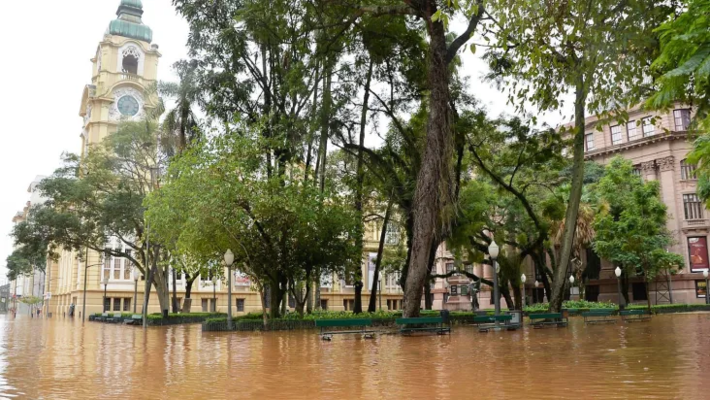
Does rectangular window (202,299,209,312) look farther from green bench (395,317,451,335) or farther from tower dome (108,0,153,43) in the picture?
green bench (395,317,451,335)

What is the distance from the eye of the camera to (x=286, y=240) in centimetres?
2553

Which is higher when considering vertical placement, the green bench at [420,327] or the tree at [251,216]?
the tree at [251,216]

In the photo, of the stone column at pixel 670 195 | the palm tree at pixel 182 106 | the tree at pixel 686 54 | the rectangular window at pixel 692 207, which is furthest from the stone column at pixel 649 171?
the tree at pixel 686 54

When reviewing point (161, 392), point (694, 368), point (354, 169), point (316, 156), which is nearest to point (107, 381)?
point (161, 392)

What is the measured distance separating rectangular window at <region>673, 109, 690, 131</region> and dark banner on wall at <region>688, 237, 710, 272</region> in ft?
29.8

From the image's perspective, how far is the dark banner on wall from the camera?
4919 cm

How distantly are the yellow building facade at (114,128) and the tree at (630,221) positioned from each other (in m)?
19.9

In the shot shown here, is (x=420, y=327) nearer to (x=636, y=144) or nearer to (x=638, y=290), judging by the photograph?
(x=638, y=290)

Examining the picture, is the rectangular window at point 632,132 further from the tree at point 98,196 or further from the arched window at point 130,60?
the arched window at point 130,60

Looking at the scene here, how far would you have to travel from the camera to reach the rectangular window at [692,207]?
50.3 metres

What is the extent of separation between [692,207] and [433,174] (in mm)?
38941

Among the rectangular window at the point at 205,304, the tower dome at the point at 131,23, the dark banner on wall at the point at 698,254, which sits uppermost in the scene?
the tower dome at the point at 131,23

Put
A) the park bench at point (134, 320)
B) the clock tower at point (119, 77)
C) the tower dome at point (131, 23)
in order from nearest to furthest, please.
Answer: the park bench at point (134, 320) < the clock tower at point (119, 77) < the tower dome at point (131, 23)

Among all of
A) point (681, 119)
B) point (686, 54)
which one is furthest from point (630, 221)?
point (686, 54)
